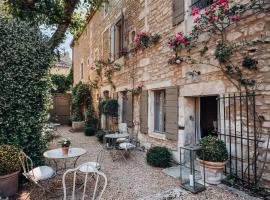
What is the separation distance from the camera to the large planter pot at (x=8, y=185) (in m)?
3.37

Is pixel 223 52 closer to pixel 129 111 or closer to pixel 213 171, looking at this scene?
pixel 213 171

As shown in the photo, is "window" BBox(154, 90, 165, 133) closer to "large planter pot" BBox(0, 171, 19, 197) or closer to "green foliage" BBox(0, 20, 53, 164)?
"green foliage" BBox(0, 20, 53, 164)

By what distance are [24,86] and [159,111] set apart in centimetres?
346

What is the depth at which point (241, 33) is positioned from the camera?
3471 millimetres

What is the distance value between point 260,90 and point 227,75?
0.60m

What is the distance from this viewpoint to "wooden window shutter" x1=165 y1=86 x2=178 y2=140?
192 inches

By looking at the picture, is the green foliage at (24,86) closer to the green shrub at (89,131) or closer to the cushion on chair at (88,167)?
the cushion on chair at (88,167)

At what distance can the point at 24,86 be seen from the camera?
13.4ft

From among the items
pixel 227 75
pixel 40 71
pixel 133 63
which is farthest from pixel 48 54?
pixel 227 75

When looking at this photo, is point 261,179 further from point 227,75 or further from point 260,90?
point 227,75

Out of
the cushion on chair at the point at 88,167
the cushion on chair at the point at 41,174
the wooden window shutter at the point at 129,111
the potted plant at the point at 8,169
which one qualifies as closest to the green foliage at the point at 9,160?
the potted plant at the point at 8,169

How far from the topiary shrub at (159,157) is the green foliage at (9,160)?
2750 mm

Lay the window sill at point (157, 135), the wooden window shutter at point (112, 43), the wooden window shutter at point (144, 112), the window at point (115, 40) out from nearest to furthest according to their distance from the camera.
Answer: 1. the window sill at point (157, 135)
2. the wooden window shutter at point (144, 112)
3. the window at point (115, 40)
4. the wooden window shutter at point (112, 43)

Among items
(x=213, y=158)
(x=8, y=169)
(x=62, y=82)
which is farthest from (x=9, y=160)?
(x=62, y=82)
